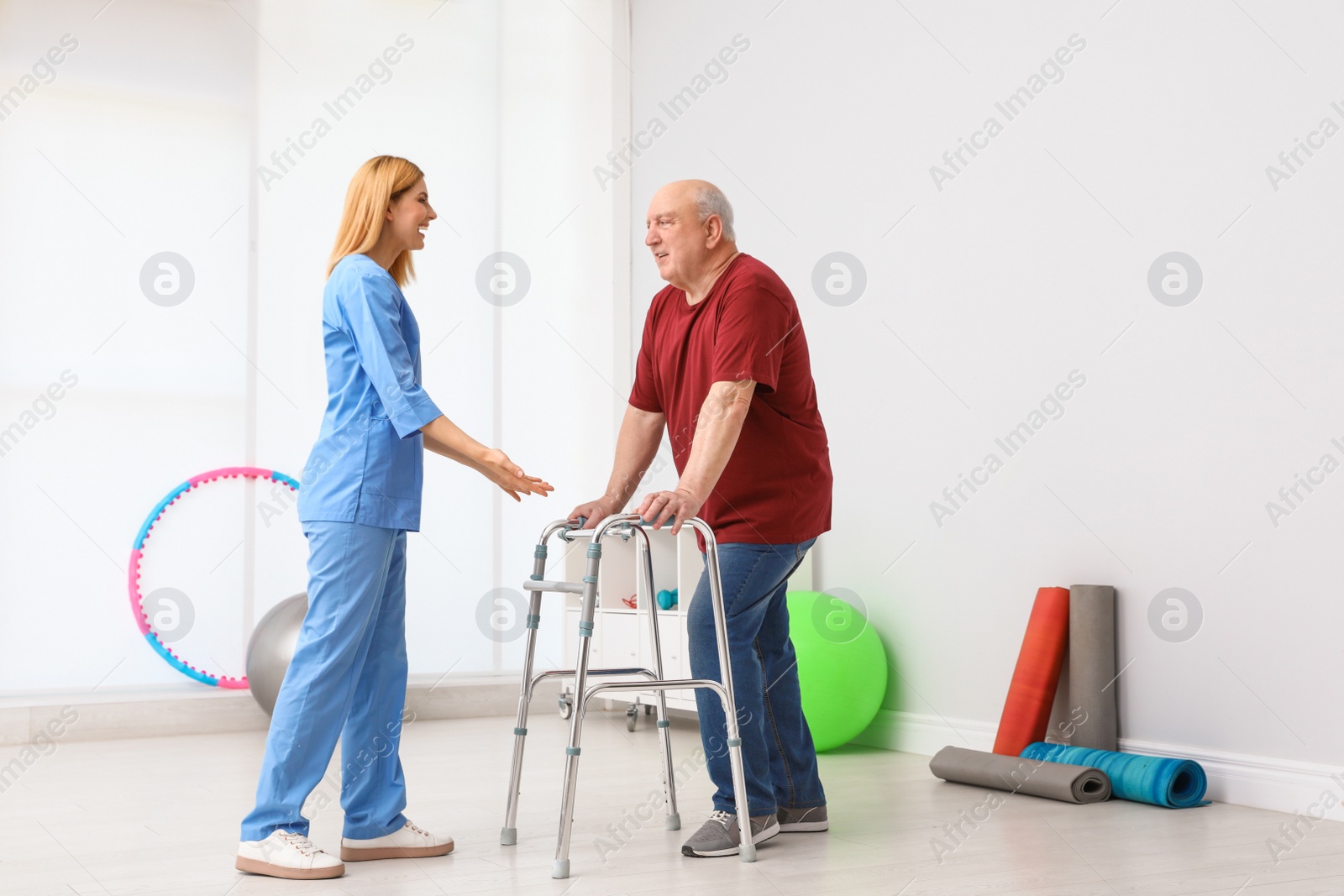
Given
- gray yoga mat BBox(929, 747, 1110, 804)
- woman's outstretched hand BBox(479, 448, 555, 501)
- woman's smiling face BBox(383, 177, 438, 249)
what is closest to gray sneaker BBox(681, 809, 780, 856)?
woman's outstretched hand BBox(479, 448, 555, 501)

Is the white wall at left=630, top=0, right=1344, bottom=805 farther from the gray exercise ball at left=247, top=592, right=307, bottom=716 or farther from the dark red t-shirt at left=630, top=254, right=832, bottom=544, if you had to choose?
the gray exercise ball at left=247, top=592, right=307, bottom=716

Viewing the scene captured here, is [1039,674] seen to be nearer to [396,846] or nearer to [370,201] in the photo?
[396,846]

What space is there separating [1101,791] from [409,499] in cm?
207

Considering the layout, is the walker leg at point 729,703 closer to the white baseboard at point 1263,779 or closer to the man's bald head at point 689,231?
the man's bald head at point 689,231

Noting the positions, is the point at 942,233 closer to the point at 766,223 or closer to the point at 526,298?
the point at 766,223

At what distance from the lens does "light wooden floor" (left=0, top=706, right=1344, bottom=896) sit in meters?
2.34

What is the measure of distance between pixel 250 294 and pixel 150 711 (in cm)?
199

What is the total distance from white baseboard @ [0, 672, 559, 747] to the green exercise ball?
216 cm

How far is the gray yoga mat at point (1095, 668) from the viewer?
3596 mm

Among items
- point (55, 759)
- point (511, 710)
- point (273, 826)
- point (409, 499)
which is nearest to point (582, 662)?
point (409, 499)

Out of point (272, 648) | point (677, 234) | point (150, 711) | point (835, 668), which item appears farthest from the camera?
point (150, 711)

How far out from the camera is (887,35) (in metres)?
4.72

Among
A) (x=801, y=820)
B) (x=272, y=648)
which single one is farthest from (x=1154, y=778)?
(x=272, y=648)

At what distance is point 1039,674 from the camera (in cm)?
371
